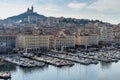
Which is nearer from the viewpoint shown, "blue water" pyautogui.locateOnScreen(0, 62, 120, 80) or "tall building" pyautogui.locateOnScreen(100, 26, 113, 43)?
"blue water" pyautogui.locateOnScreen(0, 62, 120, 80)

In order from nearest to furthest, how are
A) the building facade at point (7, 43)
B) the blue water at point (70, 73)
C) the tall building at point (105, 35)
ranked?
the blue water at point (70, 73) < the building facade at point (7, 43) < the tall building at point (105, 35)

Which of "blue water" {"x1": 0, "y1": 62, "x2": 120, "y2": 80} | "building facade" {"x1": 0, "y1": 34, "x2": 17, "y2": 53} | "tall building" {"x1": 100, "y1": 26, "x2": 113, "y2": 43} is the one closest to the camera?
"blue water" {"x1": 0, "y1": 62, "x2": 120, "y2": 80}

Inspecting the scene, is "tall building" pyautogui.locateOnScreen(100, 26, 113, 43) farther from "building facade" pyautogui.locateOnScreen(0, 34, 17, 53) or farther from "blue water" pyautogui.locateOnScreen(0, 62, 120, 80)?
"blue water" pyautogui.locateOnScreen(0, 62, 120, 80)

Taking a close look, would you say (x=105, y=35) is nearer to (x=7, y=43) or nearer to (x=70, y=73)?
(x=7, y=43)

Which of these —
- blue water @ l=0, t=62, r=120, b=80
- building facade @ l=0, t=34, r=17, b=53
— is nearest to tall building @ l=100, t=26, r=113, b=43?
building facade @ l=0, t=34, r=17, b=53

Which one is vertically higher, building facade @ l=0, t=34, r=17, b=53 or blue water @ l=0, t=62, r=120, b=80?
building facade @ l=0, t=34, r=17, b=53

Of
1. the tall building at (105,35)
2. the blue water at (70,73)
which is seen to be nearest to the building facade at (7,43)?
the blue water at (70,73)

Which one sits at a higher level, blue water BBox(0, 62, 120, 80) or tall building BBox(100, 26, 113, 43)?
tall building BBox(100, 26, 113, 43)

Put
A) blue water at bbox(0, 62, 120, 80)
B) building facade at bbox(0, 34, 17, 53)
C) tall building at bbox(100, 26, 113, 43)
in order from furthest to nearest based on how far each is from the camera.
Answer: tall building at bbox(100, 26, 113, 43) < building facade at bbox(0, 34, 17, 53) < blue water at bbox(0, 62, 120, 80)

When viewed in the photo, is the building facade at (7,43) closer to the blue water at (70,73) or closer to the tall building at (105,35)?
the blue water at (70,73)
